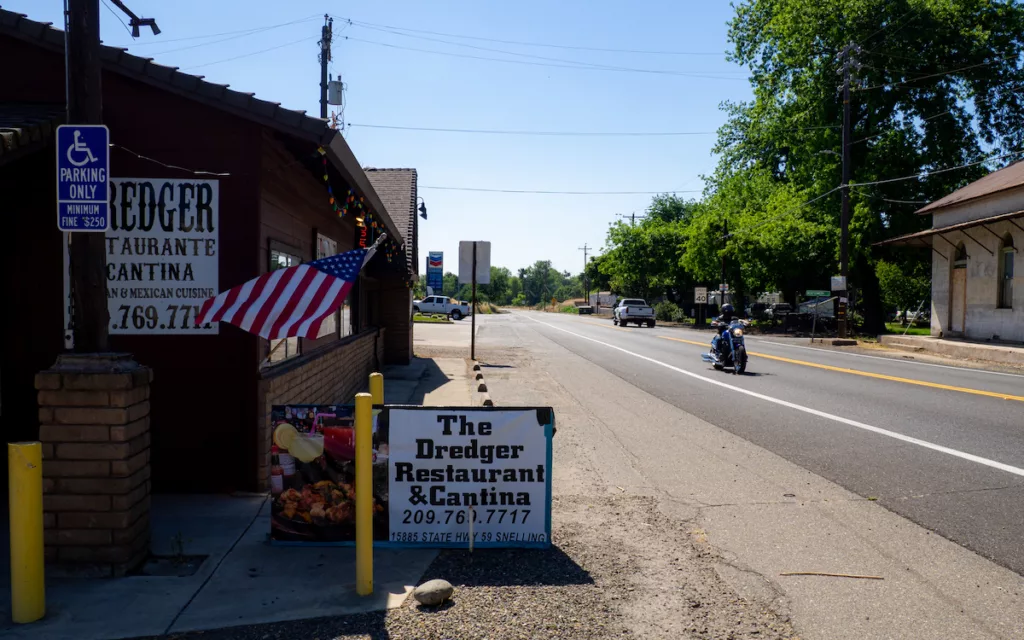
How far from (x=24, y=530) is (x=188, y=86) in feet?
12.2

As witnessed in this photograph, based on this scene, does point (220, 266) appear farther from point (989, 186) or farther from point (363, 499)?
point (989, 186)

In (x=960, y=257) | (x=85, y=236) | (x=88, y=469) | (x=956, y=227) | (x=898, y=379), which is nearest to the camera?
(x=88, y=469)

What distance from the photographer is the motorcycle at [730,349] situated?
55.0 ft

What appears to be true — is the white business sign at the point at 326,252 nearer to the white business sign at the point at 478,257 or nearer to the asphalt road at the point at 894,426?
the asphalt road at the point at 894,426

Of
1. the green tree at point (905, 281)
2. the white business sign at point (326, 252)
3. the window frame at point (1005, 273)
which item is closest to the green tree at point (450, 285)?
the green tree at point (905, 281)

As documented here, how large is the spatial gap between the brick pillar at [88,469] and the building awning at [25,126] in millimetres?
1588

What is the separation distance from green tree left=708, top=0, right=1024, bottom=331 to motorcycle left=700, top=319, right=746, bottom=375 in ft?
64.7

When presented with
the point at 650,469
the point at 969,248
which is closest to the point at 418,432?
the point at 650,469

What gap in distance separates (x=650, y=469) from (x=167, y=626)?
4.96m

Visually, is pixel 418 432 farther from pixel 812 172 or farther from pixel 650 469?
pixel 812 172

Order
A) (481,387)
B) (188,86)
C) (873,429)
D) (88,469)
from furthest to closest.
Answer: (481,387) → (873,429) → (188,86) → (88,469)

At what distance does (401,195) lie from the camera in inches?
798

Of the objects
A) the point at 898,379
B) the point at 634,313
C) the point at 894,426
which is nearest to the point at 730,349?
the point at 898,379

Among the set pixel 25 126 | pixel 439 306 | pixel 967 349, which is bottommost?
pixel 967 349
